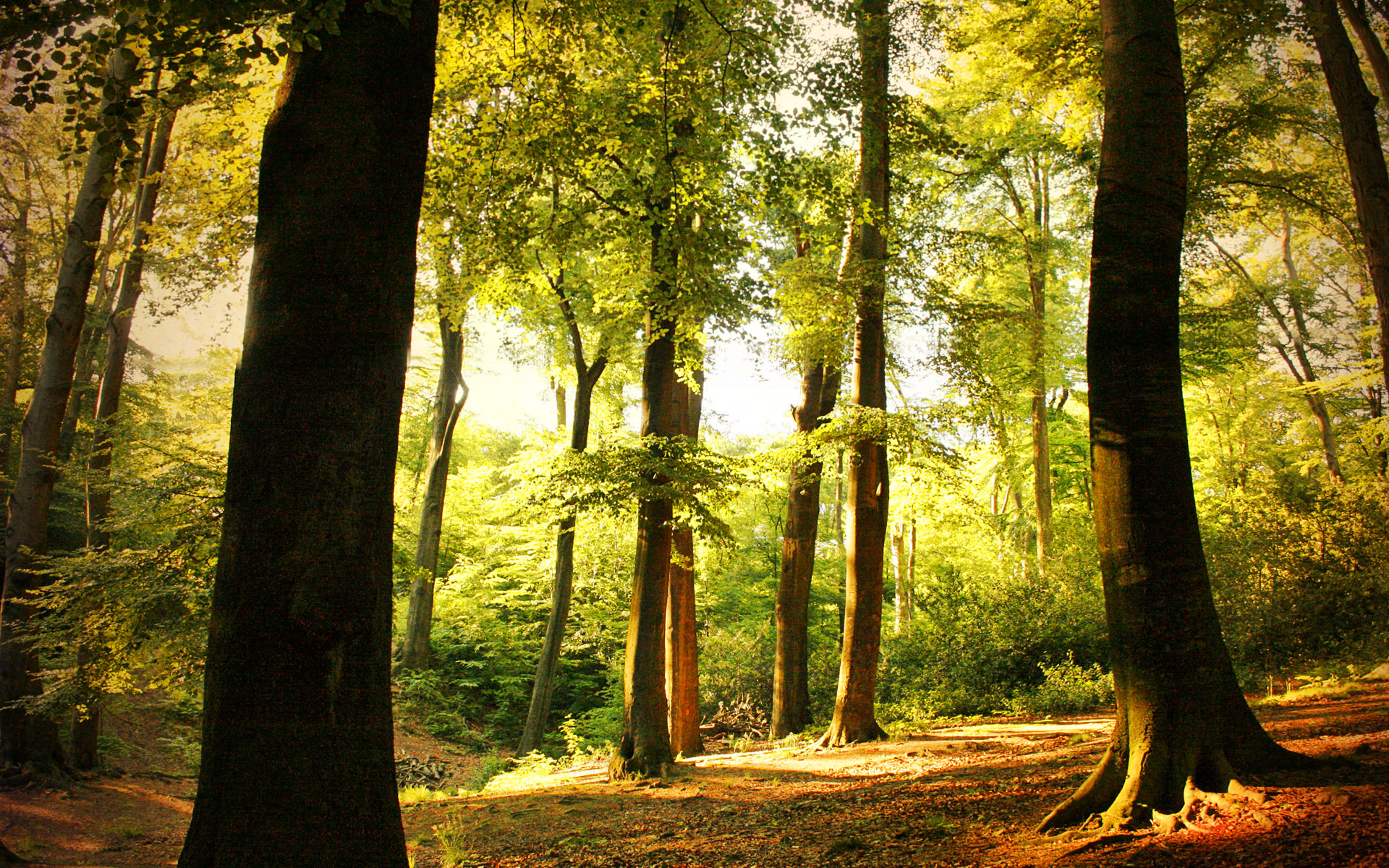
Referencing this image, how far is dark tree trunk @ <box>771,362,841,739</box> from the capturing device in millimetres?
12656

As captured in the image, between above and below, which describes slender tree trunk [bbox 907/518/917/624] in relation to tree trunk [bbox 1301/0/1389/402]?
below

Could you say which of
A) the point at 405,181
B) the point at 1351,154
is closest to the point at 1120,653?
the point at 405,181

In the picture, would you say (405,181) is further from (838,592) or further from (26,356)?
(26,356)

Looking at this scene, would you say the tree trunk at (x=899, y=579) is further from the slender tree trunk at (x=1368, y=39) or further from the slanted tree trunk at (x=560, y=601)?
the slender tree trunk at (x=1368, y=39)

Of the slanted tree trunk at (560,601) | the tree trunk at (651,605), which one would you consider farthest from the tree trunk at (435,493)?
the tree trunk at (651,605)

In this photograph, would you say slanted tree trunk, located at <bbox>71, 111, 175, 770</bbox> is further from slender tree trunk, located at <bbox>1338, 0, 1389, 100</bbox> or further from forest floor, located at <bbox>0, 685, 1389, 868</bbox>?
slender tree trunk, located at <bbox>1338, 0, 1389, 100</bbox>

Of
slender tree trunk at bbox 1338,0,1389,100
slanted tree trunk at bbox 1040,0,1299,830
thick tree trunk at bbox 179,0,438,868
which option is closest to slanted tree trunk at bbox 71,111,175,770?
thick tree trunk at bbox 179,0,438,868

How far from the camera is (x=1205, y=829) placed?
309 centimetres

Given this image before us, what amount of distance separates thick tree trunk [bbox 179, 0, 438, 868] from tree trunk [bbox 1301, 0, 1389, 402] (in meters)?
9.85

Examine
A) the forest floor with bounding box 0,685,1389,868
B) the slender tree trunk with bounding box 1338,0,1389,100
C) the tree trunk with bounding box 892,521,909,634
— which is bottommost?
the forest floor with bounding box 0,685,1389,868

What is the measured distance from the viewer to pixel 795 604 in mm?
12633

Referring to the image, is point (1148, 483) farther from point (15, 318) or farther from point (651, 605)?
point (15, 318)

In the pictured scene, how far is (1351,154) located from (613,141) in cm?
821

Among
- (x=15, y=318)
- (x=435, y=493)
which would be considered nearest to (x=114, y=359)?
(x=435, y=493)
